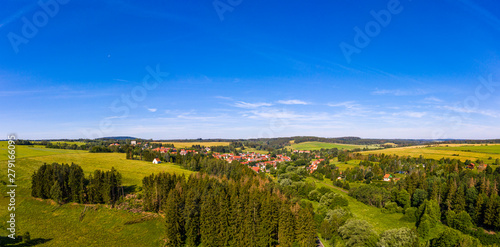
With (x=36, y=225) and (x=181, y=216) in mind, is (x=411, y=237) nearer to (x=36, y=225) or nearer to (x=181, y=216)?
(x=181, y=216)

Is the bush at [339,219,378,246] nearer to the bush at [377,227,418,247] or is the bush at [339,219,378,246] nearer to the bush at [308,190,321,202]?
the bush at [377,227,418,247]

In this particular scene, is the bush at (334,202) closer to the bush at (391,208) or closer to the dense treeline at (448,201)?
the bush at (391,208)

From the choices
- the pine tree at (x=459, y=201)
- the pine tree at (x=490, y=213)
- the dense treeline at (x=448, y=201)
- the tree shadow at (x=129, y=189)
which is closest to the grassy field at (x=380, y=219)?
the dense treeline at (x=448, y=201)

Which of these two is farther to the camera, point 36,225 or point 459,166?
point 459,166

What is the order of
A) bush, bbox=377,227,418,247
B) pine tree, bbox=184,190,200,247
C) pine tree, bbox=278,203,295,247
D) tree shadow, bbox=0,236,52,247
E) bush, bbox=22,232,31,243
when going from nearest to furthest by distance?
1. tree shadow, bbox=0,236,52,247
2. bush, bbox=22,232,31,243
3. bush, bbox=377,227,418,247
4. pine tree, bbox=278,203,295,247
5. pine tree, bbox=184,190,200,247

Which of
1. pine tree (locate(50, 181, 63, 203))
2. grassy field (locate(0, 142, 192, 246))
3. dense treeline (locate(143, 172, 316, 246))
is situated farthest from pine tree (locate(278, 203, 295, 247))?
pine tree (locate(50, 181, 63, 203))

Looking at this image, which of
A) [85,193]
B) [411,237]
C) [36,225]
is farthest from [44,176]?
[411,237]

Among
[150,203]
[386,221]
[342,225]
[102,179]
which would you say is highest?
[102,179]

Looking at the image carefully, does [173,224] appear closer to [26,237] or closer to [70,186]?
[26,237]
